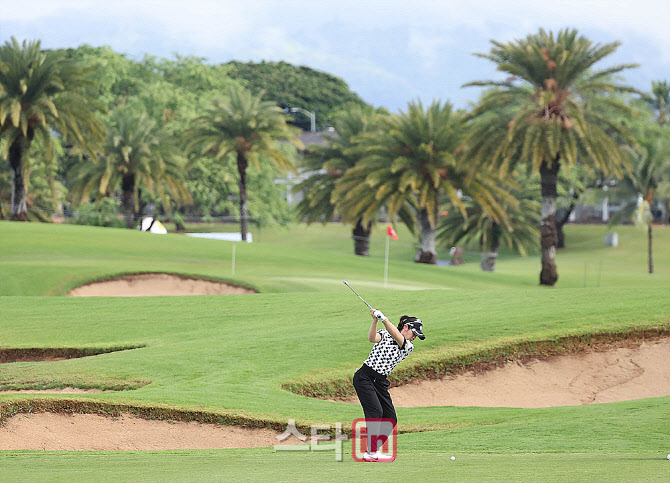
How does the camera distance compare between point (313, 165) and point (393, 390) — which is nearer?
point (393, 390)

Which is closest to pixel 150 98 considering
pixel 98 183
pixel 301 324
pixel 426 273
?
pixel 98 183

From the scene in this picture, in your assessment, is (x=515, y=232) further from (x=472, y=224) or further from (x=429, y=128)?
(x=429, y=128)

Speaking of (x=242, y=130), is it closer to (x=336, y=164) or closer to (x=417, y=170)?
(x=336, y=164)

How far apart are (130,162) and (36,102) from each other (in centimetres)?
1045

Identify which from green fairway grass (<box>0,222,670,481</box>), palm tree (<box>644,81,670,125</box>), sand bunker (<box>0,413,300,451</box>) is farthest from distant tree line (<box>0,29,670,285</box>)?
palm tree (<box>644,81,670,125</box>)

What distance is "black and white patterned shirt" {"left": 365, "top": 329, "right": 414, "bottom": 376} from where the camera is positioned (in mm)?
10141

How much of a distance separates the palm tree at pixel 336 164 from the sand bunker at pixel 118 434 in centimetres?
4000

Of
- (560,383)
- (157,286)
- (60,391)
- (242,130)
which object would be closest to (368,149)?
(242,130)

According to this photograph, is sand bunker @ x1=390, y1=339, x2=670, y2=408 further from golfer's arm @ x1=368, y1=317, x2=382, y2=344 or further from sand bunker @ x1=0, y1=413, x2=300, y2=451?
golfer's arm @ x1=368, y1=317, x2=382, y2=344

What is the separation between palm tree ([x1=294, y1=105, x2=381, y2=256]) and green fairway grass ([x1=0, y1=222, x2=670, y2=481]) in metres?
19.9

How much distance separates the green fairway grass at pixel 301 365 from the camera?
31.0 feet

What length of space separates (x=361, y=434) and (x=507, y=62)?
30922 millimetres

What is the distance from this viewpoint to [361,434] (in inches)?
486

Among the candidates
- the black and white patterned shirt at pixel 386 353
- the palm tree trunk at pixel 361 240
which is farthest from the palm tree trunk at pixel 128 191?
the black and white patterned shirt at pixel 386 353
